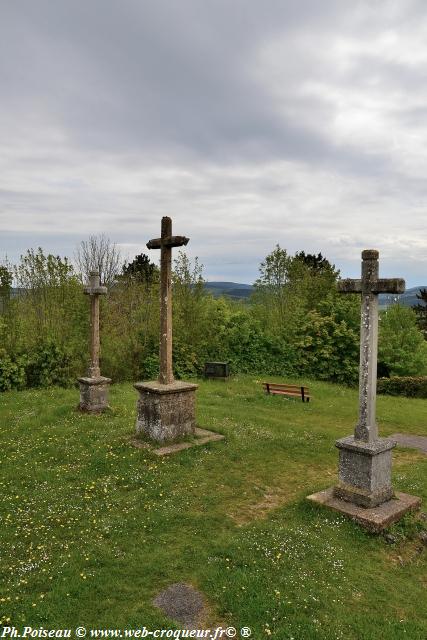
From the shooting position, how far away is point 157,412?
30.1 feet

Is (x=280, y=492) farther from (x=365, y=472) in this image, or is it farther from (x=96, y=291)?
A: (x=96, y=291)

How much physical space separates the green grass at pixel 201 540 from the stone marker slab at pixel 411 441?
846mm

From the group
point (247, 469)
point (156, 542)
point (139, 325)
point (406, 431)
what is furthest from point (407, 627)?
point (139, 325)

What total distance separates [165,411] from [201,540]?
3.73m

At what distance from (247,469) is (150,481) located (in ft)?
6.47

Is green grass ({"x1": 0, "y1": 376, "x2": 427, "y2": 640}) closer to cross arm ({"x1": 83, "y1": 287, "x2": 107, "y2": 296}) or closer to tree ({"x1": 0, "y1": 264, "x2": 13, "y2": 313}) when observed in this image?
Answer: cross arm ({"x1": 83, "y1": 287, "x2": 107, "y2": 296})

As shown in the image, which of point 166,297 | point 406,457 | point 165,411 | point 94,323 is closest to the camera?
point 165,411

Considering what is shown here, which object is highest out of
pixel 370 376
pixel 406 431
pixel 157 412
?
pixel 370 376

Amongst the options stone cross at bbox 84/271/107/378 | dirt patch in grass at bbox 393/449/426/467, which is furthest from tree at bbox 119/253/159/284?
dirt patch in grass at bbox 393/449/426/467

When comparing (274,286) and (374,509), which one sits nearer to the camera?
(374,509)

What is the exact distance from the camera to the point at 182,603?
14.7 ft

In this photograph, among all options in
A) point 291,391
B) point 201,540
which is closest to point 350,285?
point 201,540

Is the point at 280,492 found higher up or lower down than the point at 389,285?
lower down

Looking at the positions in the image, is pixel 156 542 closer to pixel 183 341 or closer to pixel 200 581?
pixel 200 581
